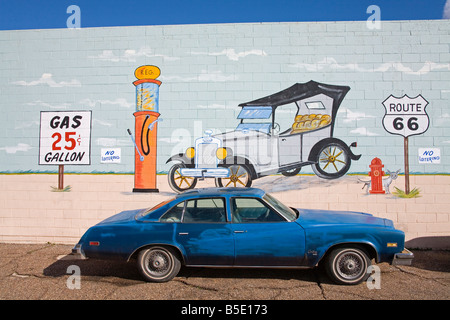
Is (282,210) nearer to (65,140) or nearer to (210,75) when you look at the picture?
(210,75)

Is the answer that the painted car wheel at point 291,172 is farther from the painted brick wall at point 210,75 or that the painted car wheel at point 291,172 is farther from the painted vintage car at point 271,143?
the painted brick wall at point 210,75

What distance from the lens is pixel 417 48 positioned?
21.8 ft

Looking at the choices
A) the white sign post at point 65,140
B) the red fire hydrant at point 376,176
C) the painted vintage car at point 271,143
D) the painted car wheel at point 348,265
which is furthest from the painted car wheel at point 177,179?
the red fire hydrant at point 376,176

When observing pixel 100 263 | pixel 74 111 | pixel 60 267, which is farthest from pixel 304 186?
pixel 74 111

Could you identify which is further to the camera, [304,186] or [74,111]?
[74,111]

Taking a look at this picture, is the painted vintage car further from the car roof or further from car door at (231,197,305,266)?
car door at (231,197,305,266)

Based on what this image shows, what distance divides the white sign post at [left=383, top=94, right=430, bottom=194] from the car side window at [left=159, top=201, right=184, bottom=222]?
456 cm

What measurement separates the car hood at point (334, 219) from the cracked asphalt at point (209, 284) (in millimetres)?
819

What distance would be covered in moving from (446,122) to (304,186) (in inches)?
122

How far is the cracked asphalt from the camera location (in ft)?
13.5

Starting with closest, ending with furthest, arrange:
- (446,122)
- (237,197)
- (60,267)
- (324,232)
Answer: (324,232) → (237,197) → (60,267) → (446,122)

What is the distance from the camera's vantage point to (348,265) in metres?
4.37

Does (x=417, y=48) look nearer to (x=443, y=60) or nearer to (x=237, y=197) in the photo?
(x=443, y=60)

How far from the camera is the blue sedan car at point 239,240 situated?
4301 mm
